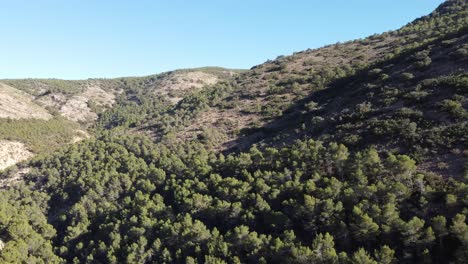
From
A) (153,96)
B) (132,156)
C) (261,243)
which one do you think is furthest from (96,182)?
(153,96)

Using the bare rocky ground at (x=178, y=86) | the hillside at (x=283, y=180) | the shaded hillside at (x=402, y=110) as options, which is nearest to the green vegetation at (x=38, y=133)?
the hillside at (x=283, y=180)

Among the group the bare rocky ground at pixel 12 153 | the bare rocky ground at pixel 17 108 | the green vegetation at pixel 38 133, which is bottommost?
the bare rocky ground at pixel 12 153

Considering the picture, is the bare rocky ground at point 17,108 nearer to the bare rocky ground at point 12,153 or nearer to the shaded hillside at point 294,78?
the bare rocky ground at point 12,153

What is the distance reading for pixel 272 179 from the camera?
48375mm

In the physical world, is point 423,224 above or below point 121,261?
above

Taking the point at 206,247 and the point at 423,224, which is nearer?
the point at 423,224

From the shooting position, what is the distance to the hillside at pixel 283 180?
35219 millimetres

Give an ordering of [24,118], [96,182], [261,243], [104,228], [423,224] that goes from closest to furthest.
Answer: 1. [423,224]
2. [261,243]
3. [104,228]
4. [96,182]
5. [24,118]

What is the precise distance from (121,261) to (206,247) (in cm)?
1263

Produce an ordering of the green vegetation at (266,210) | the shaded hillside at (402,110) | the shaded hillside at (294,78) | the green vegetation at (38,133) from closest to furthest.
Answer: the green vegetation at (266,210) < the shaded hillside at (402,110) < the shaded hillside at (294,78) < the green vegetation at (38,133)

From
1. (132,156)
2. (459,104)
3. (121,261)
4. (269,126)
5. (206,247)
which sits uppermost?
(459,104)

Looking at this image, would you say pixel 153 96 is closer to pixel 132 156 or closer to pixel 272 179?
pixel 132 156

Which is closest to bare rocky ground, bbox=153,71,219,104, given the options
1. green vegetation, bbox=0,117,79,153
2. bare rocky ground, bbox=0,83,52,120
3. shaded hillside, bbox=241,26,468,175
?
green vegetation, bbox=0,117,79,153

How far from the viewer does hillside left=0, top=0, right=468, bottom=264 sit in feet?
116
